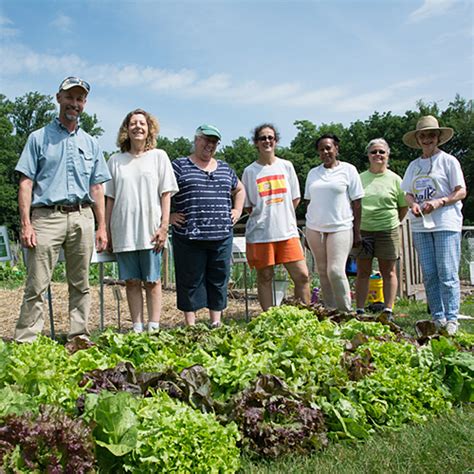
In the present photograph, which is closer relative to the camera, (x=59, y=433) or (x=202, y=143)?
(x=59, y=433)

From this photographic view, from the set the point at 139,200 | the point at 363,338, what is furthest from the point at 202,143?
the point at 363,338

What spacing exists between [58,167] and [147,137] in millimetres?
874

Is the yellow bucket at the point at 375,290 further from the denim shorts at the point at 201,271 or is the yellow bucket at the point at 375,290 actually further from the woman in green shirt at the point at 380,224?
the denim shorts at the point at 201,271

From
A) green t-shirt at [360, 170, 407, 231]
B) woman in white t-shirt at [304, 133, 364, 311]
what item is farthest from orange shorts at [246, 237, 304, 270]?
green t-shirt at [360, 170, 407, 231]

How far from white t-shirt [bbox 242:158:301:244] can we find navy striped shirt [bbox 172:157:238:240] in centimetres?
41

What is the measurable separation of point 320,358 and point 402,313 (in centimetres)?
444

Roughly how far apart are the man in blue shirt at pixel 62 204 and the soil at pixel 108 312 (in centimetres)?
154

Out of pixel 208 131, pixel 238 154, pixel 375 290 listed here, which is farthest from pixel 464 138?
pixel 208 131

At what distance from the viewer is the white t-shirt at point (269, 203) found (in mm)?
5578

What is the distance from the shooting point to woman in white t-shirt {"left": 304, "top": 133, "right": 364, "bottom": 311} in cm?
568

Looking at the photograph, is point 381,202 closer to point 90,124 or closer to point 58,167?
point 58,167

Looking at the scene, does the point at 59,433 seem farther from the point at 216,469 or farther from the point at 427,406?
Result: the point at 427,406

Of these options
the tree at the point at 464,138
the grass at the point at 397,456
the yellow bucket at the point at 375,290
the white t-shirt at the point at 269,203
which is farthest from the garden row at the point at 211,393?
the tree at the point at 464,138

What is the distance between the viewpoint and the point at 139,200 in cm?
498
